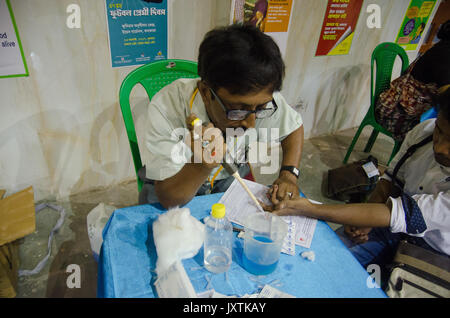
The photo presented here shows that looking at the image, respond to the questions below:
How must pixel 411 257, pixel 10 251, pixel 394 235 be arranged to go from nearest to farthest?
pixel 411 257, pixel 394 235, pixel 10 251

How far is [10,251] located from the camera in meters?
1.55

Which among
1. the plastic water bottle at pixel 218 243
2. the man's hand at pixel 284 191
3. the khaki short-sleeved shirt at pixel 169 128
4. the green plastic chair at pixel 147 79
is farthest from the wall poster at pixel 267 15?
the plastic water bottle at pixel 218 243

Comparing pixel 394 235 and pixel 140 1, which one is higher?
pixel 140 1

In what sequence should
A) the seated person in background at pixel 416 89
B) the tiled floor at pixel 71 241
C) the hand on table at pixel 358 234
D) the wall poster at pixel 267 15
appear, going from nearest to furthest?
the hand on table at pixel 358 234
the tiled floor at pixel 71 241
the wall poster at pixel 267 15
the seated person in background at pixel 416 89

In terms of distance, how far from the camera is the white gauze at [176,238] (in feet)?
2.79

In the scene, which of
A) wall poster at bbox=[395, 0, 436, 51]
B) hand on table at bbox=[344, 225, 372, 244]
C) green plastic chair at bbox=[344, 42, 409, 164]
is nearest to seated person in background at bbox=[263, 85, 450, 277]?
hand on table at bbox=[344, 225, 372, 244]

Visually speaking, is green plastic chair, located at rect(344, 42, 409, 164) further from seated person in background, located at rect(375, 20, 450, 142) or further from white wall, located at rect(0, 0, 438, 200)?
white wall, located at rect(0, 0, 438, 200)

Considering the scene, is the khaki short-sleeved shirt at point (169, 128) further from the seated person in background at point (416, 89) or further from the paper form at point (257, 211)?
the seated person in background at point (416, 89)

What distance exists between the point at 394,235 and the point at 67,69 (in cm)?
223

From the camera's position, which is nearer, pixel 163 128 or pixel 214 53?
pixel 214 53

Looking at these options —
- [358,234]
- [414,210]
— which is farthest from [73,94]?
[414,210]

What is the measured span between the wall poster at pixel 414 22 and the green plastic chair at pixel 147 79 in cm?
329
